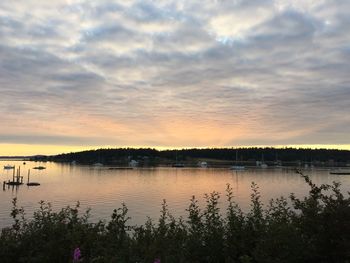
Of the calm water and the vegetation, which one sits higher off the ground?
the vegetation

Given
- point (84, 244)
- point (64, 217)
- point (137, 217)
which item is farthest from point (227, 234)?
point (137, 217)

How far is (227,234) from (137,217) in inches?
1796

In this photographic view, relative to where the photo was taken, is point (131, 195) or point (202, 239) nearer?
point (202, 239)

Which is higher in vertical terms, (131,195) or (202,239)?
(202,239)

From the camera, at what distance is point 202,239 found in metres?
11.1

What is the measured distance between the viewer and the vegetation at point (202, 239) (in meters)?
9.42

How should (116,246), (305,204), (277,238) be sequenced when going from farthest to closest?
1. (305,204)
2. (116,246)
3. (277,238)

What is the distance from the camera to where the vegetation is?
371 inches

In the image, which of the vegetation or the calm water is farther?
the calm water

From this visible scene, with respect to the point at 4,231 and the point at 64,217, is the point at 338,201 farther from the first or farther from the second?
the point at 4,231

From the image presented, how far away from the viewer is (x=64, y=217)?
1188cm

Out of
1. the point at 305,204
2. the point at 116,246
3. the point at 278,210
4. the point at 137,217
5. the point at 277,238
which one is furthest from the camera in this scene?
the point at 137,217

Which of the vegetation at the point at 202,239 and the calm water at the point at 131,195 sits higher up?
the vegetation at the point at 202,239

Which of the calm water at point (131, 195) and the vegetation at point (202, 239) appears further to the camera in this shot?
the calm water at point (131, 195)
